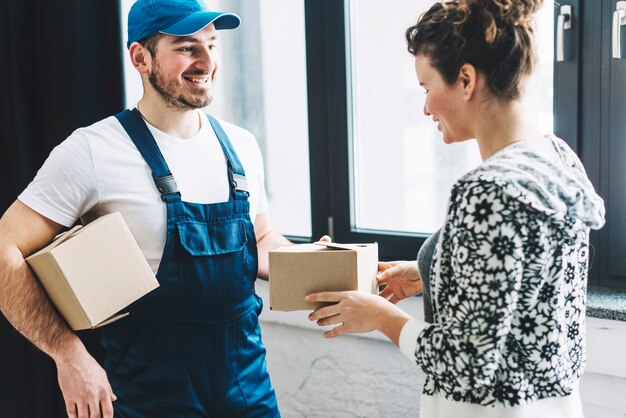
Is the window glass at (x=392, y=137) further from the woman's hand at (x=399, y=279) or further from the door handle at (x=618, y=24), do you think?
the woman's hand at (x=399, y=279)

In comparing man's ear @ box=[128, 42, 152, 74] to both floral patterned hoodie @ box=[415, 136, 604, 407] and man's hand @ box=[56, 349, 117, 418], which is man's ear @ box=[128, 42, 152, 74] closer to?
man's hand @ box=[56, 349, 117, 418]

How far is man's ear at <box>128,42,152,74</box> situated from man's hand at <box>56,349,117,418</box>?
2.19 ft

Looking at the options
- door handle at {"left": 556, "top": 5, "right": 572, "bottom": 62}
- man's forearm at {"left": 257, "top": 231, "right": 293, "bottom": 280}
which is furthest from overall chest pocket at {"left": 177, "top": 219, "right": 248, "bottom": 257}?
door handle at {"left": 556, "top": 5, "right": 572, "bottom": 62}

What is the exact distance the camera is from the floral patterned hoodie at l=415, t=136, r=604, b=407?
0.97 meters

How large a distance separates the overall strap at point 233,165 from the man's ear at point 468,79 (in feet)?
2.18

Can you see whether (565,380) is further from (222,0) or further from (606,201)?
(222,0)

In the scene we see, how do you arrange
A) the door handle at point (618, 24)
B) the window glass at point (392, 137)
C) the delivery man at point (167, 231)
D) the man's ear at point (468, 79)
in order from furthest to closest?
the window glass at point (392, 137)
the door handle at point (618, 24)
the delivery man at point (167, 231)
the man's ear at point (468, 79)

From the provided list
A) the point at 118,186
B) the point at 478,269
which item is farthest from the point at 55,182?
the point at 478,269

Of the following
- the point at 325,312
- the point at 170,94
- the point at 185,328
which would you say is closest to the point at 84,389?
the point at 185,328

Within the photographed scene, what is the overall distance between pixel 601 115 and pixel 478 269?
99 cm

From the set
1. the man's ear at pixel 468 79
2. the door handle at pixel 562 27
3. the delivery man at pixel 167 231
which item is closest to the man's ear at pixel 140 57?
the delivery man at pixel 167 231

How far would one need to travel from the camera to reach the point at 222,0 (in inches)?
99.0

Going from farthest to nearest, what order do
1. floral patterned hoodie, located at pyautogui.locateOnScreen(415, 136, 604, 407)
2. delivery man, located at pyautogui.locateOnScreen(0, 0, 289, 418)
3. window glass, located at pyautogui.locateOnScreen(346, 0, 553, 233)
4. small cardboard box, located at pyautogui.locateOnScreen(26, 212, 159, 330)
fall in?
window glass, located at pyautogui.locateOnScreen(346, 0, 553, 233) → delivery man, located at pyautogui.locateOnScreen(0, 0, 289, 418) → small cardboard box, located at pyautogui.locateOnScreen(26, 212, 159, 330) → floral patterned hoodie, located at pyautogui.locateOnScreen(415, 136, 604, 407)

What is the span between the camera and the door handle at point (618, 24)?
167 cm
